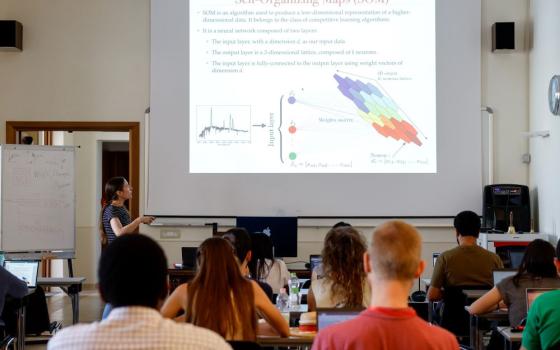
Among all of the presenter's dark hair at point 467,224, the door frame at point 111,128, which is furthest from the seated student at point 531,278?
the door frame at point 111,128

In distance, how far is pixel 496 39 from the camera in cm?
779

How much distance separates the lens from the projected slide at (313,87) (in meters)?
7.80

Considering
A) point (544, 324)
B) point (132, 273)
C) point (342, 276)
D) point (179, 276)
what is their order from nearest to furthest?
point (132, 273) → point (544, 324) → point (342, 276) → point (179, 276)

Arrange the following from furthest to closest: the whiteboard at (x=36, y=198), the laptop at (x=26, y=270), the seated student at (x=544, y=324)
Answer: the whiteboard at (x=36, y=198) < the laptop at (x=26, y=270) < the seated student at (x=544, y=324)

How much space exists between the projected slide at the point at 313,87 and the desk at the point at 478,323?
10.8 ft

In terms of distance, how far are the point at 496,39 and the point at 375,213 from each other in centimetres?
217

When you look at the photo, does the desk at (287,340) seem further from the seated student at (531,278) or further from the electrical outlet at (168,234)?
the electrical outlet at (168,234)

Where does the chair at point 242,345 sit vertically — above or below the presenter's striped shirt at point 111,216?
below

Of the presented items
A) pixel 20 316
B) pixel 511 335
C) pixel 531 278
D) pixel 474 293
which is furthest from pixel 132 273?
pixel 20 316

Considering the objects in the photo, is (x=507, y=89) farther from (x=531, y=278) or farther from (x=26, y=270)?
(x=26, y=270)

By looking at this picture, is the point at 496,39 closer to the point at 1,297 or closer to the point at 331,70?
the point at 331,70

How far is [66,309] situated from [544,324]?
7094 millimetres

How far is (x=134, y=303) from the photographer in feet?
5.93

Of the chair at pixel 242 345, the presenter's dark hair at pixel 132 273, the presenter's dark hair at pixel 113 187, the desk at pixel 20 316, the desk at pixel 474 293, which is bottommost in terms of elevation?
the desk at pixel 20 316
